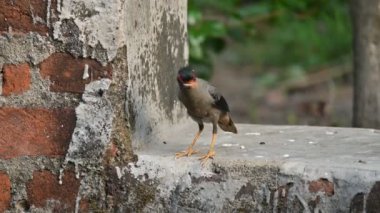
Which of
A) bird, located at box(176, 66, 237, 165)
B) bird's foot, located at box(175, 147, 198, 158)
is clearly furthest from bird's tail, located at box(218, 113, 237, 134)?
bird's foot, located at box(175, 147, 198, 158)

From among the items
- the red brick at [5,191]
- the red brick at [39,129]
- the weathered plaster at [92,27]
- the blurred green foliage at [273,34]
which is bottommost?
the red brick at [5,191]

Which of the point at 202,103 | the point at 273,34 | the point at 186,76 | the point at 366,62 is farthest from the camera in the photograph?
the point at 273,34

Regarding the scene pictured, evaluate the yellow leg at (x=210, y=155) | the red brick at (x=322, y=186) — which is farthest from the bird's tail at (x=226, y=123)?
the red brick at (x=322, y=186)

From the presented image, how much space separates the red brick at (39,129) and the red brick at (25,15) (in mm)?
274

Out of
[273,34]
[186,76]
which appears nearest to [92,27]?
[186,76]

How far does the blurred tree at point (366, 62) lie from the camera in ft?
16.9

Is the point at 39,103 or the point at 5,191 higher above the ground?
the point at 39,103

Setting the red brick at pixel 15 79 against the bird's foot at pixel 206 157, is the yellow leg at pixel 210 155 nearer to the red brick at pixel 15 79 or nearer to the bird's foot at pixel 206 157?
the bird's foot at pixel 206 157

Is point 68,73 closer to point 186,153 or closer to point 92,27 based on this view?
point 92,27

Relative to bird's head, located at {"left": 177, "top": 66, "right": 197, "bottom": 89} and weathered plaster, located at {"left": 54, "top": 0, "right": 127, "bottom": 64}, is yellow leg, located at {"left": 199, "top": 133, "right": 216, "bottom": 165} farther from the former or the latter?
weathered plaster, located at {"left": 54, "top": 0, "right": 127, "bottom": 64}

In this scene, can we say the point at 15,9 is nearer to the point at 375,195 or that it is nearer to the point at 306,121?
the point at 375,195

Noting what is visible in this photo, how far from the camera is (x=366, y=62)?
5316 millimetres

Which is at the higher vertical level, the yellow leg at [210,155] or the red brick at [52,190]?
the yellow leg at [210,155]

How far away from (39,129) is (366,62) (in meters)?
2.48
